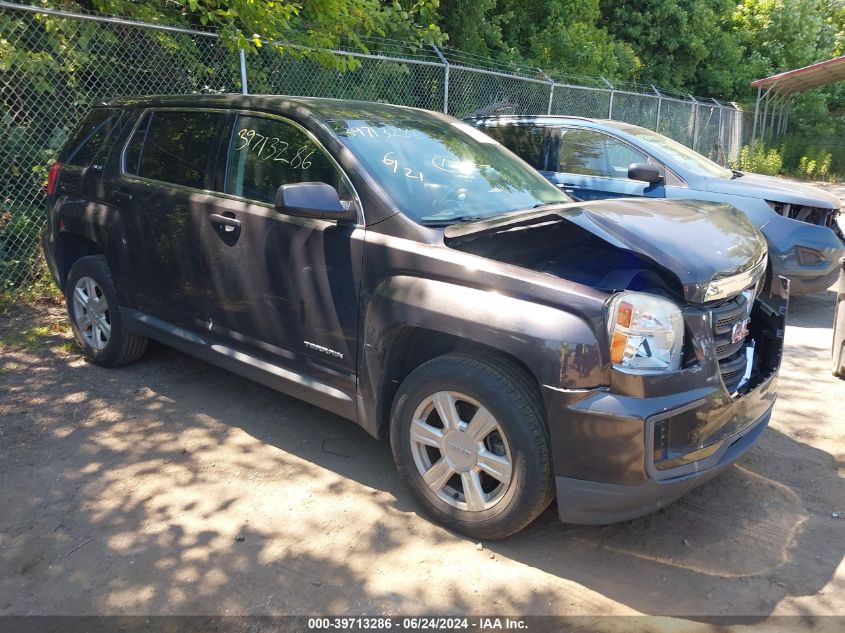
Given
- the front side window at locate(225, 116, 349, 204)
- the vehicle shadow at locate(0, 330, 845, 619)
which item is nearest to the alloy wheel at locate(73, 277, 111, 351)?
the vehicle shadow at locate(0, 330, 845, 619)

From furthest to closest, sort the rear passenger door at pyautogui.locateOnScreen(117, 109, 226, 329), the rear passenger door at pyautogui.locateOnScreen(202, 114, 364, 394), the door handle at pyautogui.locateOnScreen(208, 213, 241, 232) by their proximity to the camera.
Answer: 1. the rear passenger door at pyautogui.locateOnScreen(117, 109, 226, 329)
2. the door handle at pyautogui.locateOnScreen(208, 213, 241, 232)
3. the rear passenger door at pyautogui.locateOnScreen(202, 114, 364, 394)

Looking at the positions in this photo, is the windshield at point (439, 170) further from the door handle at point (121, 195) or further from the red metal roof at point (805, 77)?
the red metal roof at point (805, 77)

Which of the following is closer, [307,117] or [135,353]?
[307,117]

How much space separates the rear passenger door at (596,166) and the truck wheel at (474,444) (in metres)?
4.57

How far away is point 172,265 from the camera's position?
14.5 feet

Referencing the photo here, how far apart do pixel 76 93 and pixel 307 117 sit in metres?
4.57

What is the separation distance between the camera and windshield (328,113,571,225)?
3613 mm

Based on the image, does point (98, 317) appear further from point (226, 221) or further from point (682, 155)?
point (682, 155)

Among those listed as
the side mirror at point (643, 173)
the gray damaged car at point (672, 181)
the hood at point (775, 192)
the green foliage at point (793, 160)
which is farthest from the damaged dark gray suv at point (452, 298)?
the green foliage at point (793, 160)

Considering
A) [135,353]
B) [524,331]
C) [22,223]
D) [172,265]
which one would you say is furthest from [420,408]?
[22,223]

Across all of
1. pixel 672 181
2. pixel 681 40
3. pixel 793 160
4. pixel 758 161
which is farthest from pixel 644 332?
pixel 793 160

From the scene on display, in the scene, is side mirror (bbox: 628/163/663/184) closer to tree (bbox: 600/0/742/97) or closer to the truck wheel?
Answer: the truck wheel

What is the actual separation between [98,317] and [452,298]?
3.18 m

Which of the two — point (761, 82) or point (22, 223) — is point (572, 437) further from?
point (761, 82)
